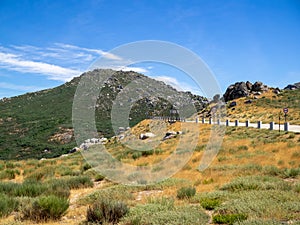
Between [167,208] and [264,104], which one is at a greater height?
[264,104]

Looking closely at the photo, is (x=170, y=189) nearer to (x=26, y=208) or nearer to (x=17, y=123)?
(x=26, y=208)

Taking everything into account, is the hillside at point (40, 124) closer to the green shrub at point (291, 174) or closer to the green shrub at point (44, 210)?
the green shrub at point (291, 174)

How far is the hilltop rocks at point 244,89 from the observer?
84.8 meters

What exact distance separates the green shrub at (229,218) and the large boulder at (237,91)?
80.9 metres

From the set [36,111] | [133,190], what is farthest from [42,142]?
[133,190]

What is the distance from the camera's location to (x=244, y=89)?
85.8m

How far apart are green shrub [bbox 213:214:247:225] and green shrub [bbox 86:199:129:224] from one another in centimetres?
231

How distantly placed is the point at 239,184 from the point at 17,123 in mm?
101337

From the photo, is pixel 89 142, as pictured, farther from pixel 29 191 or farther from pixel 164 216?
pixel 164 216

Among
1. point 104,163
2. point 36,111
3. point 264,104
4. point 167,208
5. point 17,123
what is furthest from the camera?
point 36,111

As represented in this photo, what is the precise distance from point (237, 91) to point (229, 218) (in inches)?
3278

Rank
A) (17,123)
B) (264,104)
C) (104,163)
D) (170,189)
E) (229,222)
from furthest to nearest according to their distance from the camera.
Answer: (17,123) < (264,104) < (104,163) < (170,189) < (229,222)

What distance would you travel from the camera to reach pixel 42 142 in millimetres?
78000

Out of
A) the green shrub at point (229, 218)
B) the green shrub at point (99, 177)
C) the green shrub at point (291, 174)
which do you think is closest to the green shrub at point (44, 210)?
the green shrub at point (229, 218)
